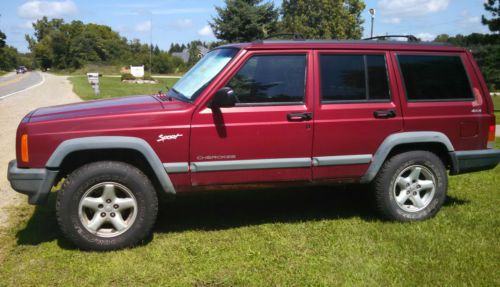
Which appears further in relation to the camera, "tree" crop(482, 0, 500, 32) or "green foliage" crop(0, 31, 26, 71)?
"green foliage" crop(0, 31, 26, 71)

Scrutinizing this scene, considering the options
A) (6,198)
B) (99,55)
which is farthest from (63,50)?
(6,198)

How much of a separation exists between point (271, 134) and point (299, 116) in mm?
321

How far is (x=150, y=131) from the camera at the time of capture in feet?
13.4

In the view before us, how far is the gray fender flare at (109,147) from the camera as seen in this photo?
12.9 feet

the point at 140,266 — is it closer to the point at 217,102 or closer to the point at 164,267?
the point at 164,267

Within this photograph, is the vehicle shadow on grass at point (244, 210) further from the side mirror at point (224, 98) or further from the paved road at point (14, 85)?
the paved road at point (14, 85)

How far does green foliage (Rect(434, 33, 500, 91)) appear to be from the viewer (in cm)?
2273

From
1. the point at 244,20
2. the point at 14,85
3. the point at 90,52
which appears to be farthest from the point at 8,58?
the point at 244,20

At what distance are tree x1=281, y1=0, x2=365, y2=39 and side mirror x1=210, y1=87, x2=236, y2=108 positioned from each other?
209 feet

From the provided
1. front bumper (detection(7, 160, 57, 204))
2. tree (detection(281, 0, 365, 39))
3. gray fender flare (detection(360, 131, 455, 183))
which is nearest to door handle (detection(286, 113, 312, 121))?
gray fender flare (detection(360, 131, 455, 183))

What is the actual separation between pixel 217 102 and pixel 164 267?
147 centimetres

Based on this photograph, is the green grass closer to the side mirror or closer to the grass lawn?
the grass lawn

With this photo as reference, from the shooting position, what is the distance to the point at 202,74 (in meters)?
4.75

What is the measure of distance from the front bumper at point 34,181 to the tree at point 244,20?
31.1 metres
